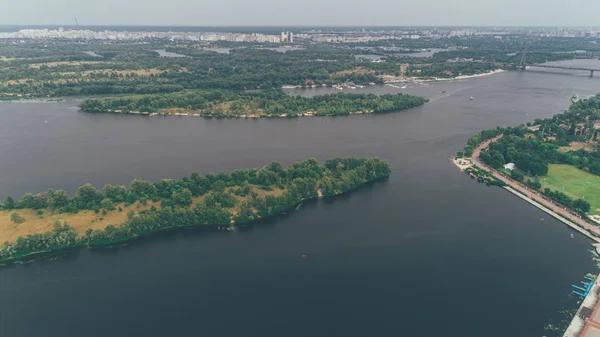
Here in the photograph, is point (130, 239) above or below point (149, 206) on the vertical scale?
below

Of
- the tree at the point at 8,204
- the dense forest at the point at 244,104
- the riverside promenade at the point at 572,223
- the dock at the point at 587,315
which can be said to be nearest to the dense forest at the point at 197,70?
the dense forest at the point at 244,104

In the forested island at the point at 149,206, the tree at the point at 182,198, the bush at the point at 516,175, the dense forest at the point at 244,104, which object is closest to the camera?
the forested island at the point at 149,206

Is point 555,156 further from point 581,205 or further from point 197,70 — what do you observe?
point 197,70

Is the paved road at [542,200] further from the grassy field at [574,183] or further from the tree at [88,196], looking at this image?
the tree at [88,196]

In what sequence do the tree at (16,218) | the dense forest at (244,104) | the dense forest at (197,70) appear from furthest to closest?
the dense forest at (197,70) < the dense forest at (244,104) < the tree at (16,218)

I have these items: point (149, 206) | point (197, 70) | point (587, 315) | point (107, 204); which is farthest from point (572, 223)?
→ point (197, 70)

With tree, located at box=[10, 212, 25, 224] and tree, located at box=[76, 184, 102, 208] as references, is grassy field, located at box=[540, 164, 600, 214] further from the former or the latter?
tree, located at box=[10, 212, 25, 224]
